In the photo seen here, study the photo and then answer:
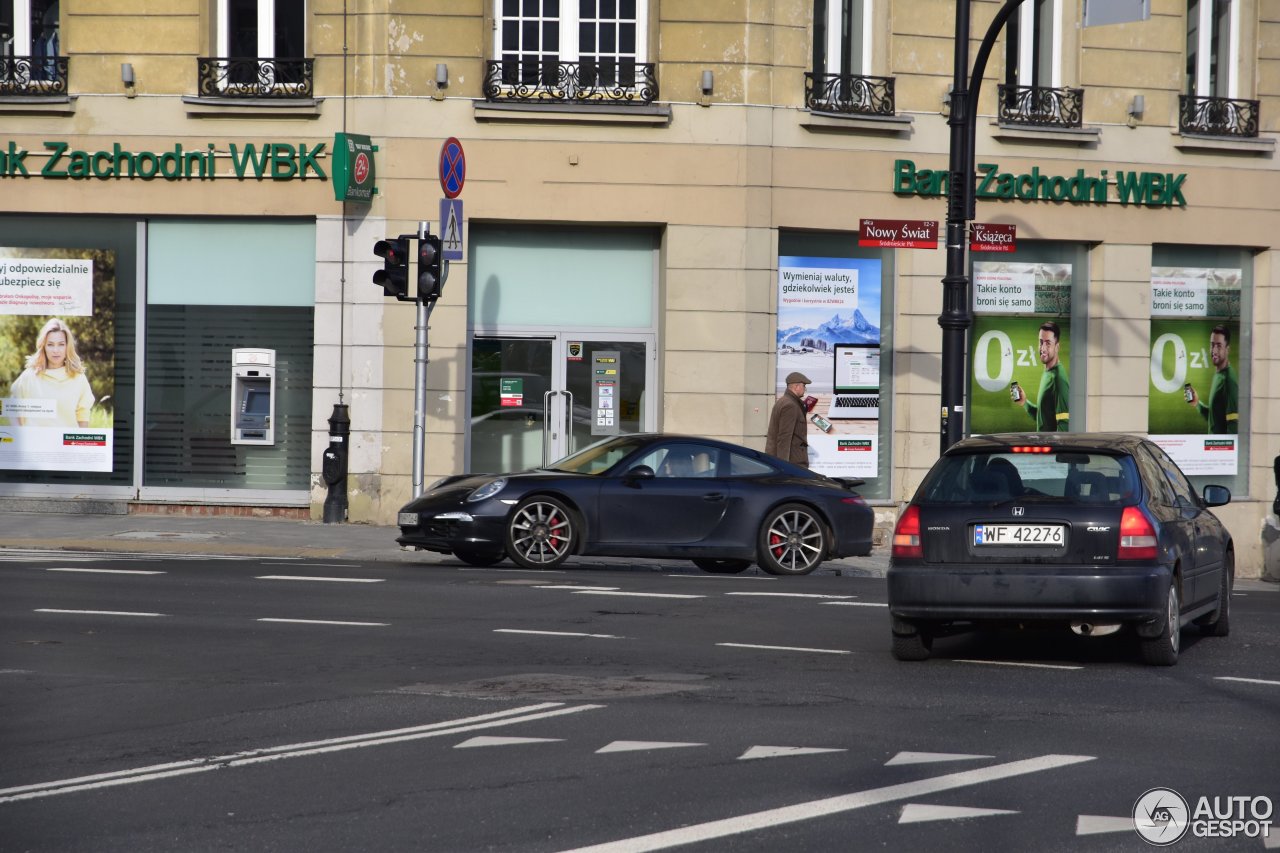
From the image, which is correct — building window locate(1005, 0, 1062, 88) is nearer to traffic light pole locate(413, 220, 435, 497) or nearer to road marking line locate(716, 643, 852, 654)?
traffic light pole locate(413, 220, 435, 497)

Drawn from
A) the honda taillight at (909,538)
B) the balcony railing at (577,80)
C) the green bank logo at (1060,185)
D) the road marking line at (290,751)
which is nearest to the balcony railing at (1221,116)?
the green bank logo at (1060,185)

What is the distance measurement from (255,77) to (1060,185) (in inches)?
402

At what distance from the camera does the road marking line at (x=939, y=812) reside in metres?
5.89

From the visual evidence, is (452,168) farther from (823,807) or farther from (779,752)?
(823,807)

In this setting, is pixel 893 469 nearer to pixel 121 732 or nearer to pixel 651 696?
pixel 651 696

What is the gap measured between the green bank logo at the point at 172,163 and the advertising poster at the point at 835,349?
5.97 metres

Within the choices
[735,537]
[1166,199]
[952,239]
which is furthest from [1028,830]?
[1166,199]

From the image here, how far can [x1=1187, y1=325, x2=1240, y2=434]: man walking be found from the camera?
23297 mm

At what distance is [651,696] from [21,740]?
2885mm

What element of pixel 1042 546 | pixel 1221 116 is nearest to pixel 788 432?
pixel 1221 116

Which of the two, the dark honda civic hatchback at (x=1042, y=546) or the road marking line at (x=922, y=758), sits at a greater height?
the dark honda civic hatchback at (x=1042, y=546)

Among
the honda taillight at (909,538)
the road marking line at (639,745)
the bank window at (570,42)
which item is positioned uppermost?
the bank window at (570,42)

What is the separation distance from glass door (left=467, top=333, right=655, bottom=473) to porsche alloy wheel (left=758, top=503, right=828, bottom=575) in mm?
5904

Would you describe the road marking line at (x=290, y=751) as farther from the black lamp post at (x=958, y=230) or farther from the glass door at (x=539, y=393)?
the glass door at (x=539, y=393)
